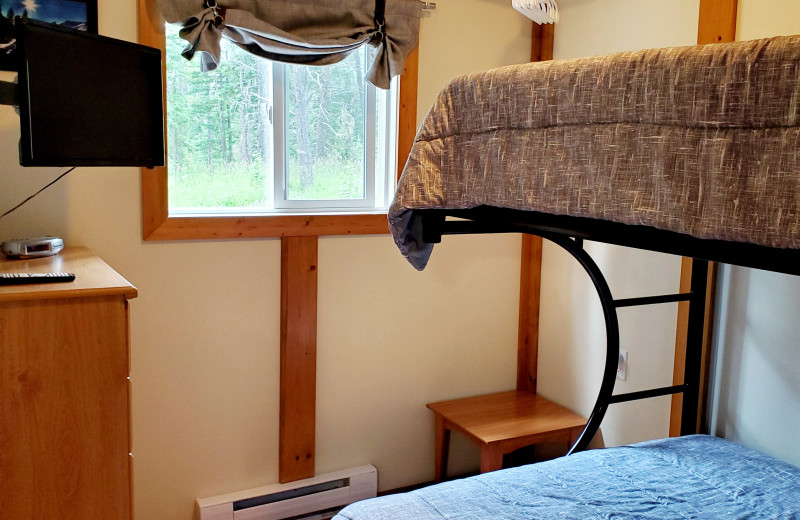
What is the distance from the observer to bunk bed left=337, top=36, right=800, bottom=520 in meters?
0.97

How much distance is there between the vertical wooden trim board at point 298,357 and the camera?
8.86ft

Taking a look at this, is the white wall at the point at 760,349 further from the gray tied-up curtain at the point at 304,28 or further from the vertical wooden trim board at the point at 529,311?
the gray tied-up curtain at the point at 304,28

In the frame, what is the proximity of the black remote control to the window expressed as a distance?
100cm

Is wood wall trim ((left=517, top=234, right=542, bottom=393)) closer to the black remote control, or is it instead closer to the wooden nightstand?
the wooden nightstand

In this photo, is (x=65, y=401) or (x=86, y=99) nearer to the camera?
(x=65, y=401)

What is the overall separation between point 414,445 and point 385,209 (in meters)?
0.98

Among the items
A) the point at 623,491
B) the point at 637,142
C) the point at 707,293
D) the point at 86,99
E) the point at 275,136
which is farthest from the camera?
the point at 275,136

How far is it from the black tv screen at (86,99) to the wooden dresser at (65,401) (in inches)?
13.1

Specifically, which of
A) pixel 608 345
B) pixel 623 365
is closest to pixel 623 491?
pixel 608 345

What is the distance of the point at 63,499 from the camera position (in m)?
1.53

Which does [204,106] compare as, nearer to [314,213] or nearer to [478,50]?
[314,213]

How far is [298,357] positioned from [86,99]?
1292mm

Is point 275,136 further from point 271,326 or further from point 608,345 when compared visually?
point 608,345

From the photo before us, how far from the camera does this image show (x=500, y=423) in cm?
285
